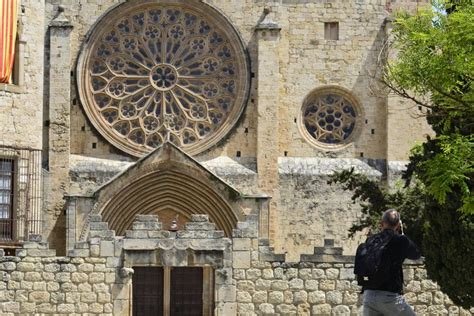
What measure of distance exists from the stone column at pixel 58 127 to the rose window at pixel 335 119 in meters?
5.69

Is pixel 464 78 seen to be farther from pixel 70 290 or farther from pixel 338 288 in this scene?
pixel 70 290

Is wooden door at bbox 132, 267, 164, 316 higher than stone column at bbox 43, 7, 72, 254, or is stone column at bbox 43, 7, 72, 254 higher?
stone column at bbox 43, 7, 72, 254

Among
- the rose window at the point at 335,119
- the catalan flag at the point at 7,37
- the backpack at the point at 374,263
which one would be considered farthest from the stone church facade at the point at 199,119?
the backpack at the point at 374,263

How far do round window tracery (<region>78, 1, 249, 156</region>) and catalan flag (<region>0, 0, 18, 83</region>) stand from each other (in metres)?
4.26

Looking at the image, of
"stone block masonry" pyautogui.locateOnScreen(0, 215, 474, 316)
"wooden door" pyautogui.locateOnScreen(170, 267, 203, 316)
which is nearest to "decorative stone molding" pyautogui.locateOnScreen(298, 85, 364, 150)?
"wooden door" pyautogui.locateOnScreen(170, 267, 203, 316)

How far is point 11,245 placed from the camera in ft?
81.8

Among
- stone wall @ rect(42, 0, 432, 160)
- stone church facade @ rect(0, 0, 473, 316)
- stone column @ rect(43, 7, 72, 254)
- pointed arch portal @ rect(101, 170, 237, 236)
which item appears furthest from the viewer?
stone wall @ rect(42, 0, 432, 160)

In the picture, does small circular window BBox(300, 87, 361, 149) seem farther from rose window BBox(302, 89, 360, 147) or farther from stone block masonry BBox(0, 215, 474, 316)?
stone block masonry BBox(0, 215, 474, 316)

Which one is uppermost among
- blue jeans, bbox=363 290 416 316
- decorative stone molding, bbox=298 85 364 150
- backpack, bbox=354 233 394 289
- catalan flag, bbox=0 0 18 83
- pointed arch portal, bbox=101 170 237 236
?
catalan flag, bbox=0 0 18 83

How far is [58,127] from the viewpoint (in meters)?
29.2

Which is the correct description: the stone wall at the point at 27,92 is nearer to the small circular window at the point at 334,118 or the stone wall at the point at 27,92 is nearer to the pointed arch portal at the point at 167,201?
the pointed arch portal at the point at 167,201

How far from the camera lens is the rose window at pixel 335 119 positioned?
30953mm

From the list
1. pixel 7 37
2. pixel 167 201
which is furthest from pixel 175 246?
pixel 167 201

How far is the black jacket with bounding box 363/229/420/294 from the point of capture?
463 inches
